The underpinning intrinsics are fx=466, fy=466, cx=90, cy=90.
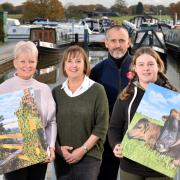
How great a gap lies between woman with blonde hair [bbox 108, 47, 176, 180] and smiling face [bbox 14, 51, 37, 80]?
21.9 inches

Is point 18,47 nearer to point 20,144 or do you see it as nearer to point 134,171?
point 20,144

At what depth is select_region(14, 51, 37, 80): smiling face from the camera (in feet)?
9.04

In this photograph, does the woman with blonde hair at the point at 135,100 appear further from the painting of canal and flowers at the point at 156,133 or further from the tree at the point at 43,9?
the tree at the point at 43,9

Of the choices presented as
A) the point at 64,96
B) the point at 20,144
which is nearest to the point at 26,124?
the point at 20,144

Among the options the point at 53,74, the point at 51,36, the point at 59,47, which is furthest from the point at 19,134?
the point at 59,47

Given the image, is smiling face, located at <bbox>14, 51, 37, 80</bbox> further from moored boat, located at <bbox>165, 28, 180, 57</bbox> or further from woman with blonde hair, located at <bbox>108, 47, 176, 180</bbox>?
moored boat, located at <bbox>165, 28, 180, 57</bbox>

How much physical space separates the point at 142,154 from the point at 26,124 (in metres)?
0.69

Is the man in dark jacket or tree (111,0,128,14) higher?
the man in dark jacket

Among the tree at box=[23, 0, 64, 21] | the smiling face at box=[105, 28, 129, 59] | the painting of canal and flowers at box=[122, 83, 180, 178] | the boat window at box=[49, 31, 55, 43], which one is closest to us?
the painting of canal and flowers at box=[122, 83, 180, 178]

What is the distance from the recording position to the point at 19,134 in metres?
2.69

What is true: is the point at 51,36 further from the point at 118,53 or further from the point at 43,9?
the point at 43,9

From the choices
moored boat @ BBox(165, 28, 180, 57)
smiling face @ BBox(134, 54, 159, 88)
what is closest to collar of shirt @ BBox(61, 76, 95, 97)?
smiling face @ BBox(134, 54, 159, 88)

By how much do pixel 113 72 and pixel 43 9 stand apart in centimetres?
6489

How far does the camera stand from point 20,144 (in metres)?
2.68
